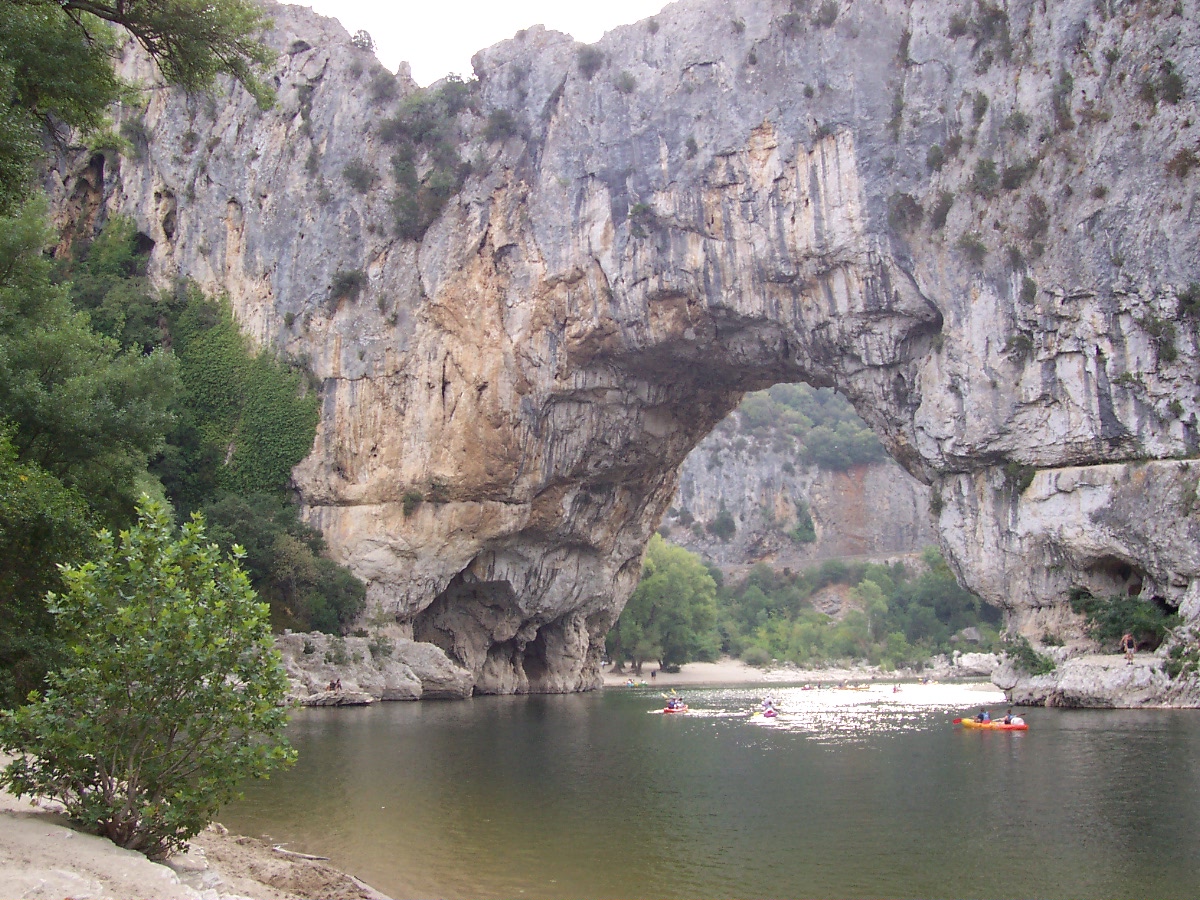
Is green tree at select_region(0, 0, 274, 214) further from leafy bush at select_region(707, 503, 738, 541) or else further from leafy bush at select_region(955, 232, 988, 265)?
leafy bush at select_region(707, 503, 738, 541)

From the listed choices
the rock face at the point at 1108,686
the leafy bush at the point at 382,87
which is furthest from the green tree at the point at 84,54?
the leafy bush at the point at 382,87

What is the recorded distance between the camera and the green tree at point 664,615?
200 feet

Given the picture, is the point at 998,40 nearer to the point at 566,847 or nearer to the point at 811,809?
the point at 811,809

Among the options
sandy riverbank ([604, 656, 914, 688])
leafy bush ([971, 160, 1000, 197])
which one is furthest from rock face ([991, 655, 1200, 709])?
sandy riverbank ([604, 656, 914, 688])

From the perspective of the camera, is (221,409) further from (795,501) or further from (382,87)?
(795,501)

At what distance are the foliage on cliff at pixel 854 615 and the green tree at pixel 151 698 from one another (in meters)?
62.5

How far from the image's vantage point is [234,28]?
478 inches

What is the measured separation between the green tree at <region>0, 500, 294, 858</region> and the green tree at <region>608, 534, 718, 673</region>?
168 ft

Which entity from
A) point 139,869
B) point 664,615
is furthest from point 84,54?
point 664,615

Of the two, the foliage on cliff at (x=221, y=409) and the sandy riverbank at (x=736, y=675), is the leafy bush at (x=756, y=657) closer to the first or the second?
the sandy riverbank at (x=736, y=675)

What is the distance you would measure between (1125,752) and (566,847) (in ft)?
39.8

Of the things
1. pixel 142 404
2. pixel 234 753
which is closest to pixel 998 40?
pixel 142 404

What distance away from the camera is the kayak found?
24.6m

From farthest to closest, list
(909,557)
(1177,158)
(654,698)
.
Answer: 1. (909,557)
2. (654,698)
3. (1177,158)
